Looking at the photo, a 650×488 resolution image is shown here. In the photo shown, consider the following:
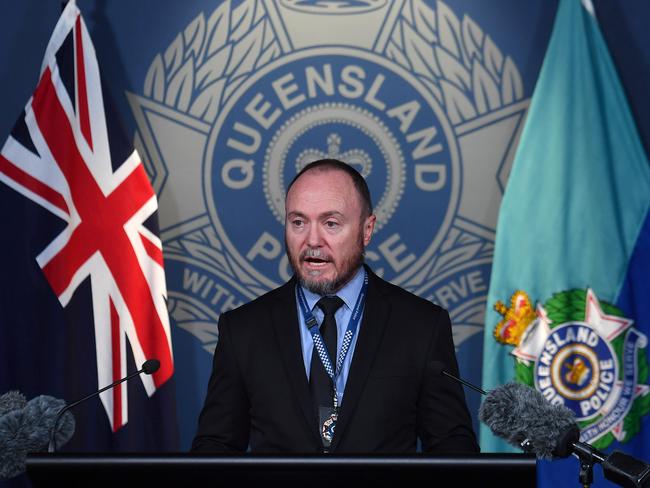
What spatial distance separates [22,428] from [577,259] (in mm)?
2486

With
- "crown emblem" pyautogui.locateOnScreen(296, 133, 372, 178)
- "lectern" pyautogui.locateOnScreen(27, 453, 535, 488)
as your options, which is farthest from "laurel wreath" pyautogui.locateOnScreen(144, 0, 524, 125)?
"lectern" pyautogui.locateOnScreen(27, 453, 535, 488)

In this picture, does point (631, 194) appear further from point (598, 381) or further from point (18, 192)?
point (18, 192)

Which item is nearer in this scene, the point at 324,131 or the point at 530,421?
the point at 530,421

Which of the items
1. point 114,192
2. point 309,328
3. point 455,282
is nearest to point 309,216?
point 309,328

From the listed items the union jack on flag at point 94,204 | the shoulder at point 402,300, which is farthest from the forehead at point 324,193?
the union jack on flag at point 94,204

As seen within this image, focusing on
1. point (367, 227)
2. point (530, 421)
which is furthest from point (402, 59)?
point (530, 421)

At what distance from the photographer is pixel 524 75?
3.71m

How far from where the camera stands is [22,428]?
142 cm

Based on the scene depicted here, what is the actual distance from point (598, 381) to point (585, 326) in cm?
22

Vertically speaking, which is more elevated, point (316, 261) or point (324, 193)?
point (324, 193)

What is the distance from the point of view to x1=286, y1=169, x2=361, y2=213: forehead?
214 cm

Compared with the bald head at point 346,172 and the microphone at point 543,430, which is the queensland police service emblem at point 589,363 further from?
the microphone at point 543,430

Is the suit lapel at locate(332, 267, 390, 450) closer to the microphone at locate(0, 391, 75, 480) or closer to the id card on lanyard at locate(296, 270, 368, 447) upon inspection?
the id card on lanyard at locate(296, 270, 368, 447)

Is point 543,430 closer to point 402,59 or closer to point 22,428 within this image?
point 22,428
